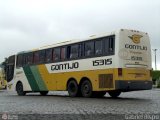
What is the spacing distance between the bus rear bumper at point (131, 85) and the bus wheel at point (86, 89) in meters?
2.30

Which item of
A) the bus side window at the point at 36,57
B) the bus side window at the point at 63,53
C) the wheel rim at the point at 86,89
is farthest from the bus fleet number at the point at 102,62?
the bus side window at the point at 36,57

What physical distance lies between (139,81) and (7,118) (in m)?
11.5

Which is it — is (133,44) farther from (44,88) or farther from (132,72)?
(44,88)

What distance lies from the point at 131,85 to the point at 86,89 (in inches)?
120

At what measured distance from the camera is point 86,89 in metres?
24.4

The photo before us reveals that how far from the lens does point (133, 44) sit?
74.9 ft

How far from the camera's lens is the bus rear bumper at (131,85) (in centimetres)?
2192

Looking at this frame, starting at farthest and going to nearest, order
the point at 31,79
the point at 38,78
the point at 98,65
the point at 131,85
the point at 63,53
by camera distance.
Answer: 1. the point at 31,79
2. the point at 38,78
3. the point at 63,53
4. the point at 98,65
5. the point at 131,85

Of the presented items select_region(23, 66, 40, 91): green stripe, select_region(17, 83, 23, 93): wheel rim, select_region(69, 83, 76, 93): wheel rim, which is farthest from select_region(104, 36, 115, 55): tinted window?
select_region(17, 83, 23, 93): wheel rim

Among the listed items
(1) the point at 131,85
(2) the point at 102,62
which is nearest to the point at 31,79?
(2) the point at 102,62

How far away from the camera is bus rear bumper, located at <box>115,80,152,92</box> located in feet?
71.9

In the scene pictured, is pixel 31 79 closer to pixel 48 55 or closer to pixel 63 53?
pixel 48 55

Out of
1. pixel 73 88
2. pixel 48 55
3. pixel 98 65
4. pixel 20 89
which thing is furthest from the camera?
pixel 20 89

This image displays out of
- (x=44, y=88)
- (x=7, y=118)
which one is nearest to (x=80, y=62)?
(x=44, y=88)
